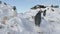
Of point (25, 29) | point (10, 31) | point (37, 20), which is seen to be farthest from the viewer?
point (37, 20)

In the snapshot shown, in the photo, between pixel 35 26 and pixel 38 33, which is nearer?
pixel 38 33

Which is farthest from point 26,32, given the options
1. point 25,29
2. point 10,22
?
point 10,22

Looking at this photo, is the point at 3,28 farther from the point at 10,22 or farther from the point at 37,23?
the point at 37,23

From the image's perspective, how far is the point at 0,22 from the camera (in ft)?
91.0

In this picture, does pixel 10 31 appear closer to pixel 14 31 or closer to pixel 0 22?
pixel 14 31

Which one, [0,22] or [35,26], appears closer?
[0,22]

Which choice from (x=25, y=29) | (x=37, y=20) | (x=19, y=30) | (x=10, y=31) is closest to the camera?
(x=10, y=31)

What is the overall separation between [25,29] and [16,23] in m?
2.05

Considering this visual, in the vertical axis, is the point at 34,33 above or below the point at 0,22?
below

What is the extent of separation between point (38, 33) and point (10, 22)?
4983 millimetres

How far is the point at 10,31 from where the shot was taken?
2464 cm

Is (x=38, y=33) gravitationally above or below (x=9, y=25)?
below

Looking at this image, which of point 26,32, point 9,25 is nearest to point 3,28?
point 9,25

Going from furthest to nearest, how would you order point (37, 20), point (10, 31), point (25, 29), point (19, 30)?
point (37, 20), point (25, 29), point (19, 30), point (10, 31)
